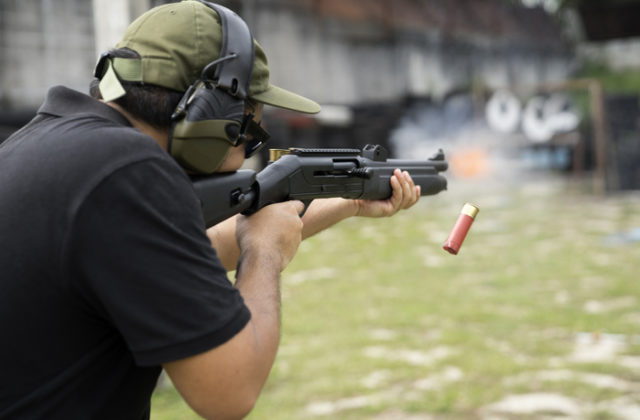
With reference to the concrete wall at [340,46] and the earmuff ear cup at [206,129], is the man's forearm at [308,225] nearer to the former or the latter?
the earmuff ear cup at [206,129]

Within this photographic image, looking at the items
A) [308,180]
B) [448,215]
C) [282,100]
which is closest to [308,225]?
[308,180]

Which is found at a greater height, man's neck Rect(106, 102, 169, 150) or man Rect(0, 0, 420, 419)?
man's neck Rect(106, 102, 169, 150)

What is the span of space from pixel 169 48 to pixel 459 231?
132cm

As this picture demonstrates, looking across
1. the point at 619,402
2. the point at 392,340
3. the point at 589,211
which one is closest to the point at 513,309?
the point at 392,340

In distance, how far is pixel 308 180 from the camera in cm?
218

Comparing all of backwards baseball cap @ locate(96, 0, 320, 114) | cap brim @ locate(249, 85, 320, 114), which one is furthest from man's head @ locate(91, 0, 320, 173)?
cap brim @ locate(249, 85, 320, 114)

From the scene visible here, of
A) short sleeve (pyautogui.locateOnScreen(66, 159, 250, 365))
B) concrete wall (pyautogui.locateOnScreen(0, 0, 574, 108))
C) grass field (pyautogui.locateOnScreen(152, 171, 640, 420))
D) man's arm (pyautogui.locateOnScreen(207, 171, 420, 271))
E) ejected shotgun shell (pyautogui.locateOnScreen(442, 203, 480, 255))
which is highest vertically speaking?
concrete wall (pyautogui.locateOnScreen(0, 0, 574, 108))

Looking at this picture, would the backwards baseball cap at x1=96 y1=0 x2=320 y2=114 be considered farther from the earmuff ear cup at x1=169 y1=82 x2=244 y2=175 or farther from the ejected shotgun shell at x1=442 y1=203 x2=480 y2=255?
the ejected shotgun shell at x1=442 y1=203 x2=480 y2=255

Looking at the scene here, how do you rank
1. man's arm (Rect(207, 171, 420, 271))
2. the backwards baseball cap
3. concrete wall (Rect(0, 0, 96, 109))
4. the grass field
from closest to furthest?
the backwards baseball cap
man's arm (Rect(207, 171, 420, 271))
the grass field
concrete wall (Rect(0, 0, 96, 109))

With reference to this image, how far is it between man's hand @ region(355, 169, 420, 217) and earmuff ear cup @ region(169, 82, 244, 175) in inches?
44.6

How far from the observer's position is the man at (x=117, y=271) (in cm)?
127

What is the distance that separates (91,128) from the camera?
1364 millimetres

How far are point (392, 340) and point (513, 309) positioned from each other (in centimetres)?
131

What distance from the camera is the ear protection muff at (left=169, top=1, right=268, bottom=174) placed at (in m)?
1.50
